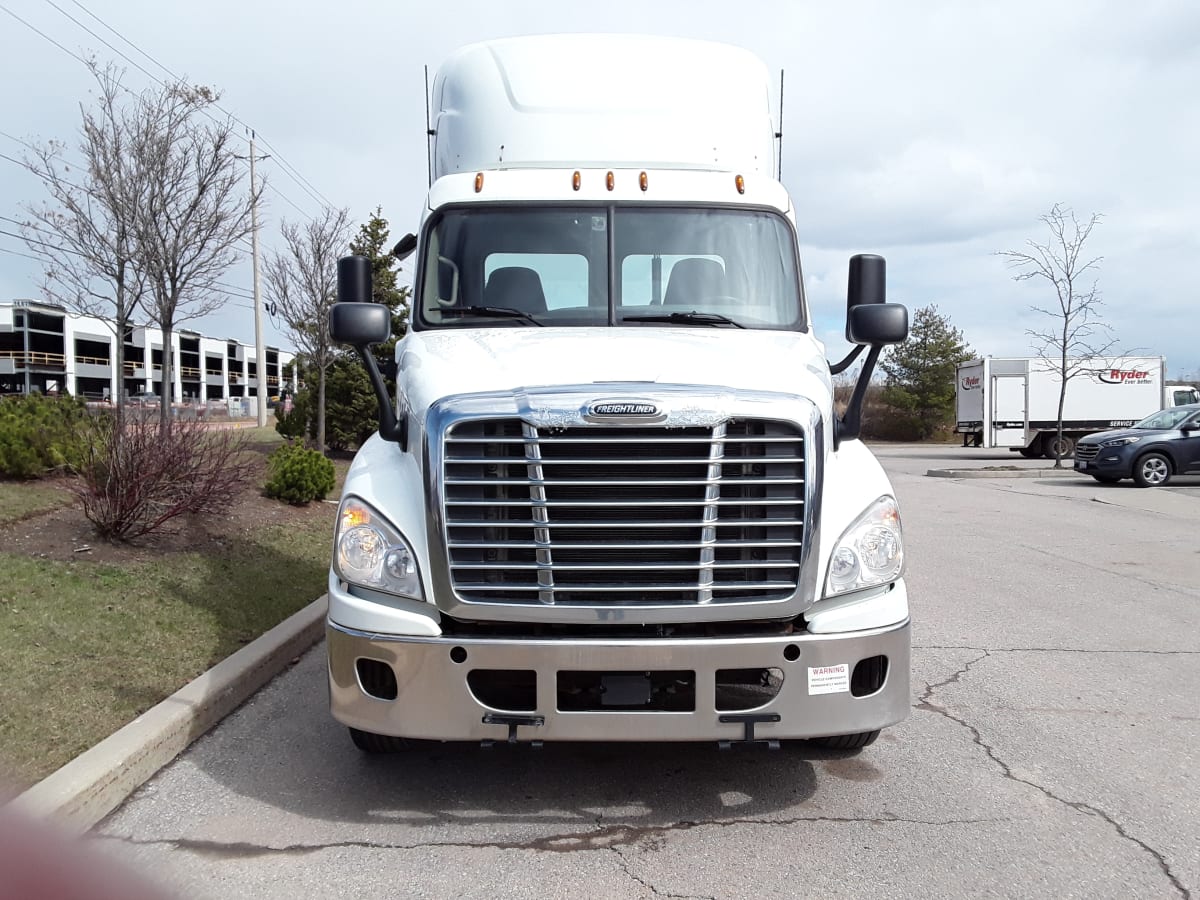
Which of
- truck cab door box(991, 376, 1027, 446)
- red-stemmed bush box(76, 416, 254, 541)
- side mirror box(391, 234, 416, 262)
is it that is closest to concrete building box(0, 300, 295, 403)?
truck cab door box(991, 376, 1027, 446)

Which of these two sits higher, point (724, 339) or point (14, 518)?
point (724, 339)

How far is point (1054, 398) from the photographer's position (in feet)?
94.7

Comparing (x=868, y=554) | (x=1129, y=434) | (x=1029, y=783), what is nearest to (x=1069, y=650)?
(x=1029, y=783)

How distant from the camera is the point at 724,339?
4656mm

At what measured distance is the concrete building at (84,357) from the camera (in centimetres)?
6831

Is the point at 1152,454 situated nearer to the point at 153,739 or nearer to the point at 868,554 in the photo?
the point at 868,554

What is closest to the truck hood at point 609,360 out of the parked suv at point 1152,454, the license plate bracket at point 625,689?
the license plate bracket at point 625,689

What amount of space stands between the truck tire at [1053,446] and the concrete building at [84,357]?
148 feet

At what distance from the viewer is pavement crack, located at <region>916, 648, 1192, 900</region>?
341cm

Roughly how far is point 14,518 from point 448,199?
507 cm

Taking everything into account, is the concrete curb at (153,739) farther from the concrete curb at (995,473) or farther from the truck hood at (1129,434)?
the concrete curb at (995,473)

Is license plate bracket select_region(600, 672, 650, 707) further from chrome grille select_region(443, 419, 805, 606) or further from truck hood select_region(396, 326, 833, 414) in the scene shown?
truck hood select_region(396, 326, 833, 414)

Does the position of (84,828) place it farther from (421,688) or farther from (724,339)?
(724,339)

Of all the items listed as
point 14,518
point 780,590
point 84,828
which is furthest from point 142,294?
point 780,590
